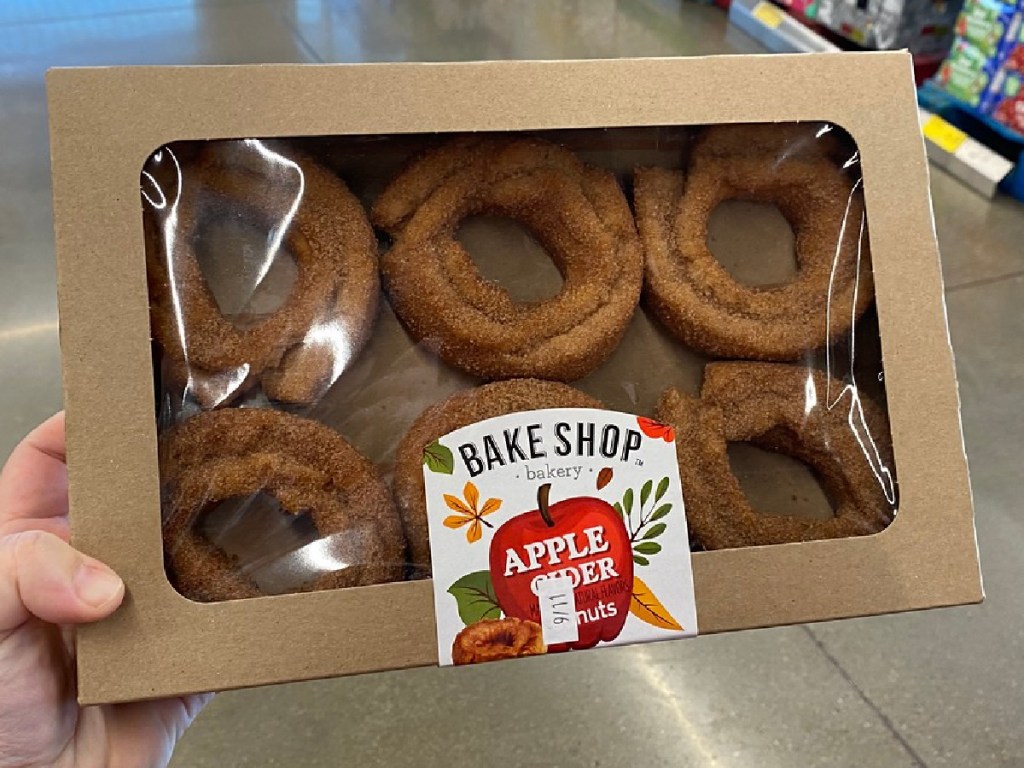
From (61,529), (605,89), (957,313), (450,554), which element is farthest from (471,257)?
(957,313)

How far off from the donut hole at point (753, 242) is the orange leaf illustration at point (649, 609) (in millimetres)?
442

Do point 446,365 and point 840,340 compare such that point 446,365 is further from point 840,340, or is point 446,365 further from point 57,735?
point 57,735

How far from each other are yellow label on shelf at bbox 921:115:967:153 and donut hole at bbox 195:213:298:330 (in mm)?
1961

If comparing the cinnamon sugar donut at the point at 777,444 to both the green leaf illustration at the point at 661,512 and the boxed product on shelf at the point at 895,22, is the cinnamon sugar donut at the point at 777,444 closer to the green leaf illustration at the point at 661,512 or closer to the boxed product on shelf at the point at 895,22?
the green leaf illustration at the point at 661,512

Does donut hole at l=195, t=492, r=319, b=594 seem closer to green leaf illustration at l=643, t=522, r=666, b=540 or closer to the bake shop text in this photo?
the bake shop text

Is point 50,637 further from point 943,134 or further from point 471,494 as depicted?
point 943,134

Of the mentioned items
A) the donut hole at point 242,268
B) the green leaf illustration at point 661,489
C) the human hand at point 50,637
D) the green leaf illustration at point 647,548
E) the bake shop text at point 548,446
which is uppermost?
the donut hole at point 242,268

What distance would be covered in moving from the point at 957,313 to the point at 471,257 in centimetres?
143

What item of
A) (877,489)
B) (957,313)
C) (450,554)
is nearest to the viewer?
(450,554)

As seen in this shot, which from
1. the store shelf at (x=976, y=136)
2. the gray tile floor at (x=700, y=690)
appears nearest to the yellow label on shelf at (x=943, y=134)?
the store shelf at (x=976, y=136)

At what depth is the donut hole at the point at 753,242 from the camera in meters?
1.14

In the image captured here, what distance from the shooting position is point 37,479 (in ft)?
4.05

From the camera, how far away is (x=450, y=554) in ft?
2.78

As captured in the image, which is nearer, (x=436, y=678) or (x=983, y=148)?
(x=436, y=678)
